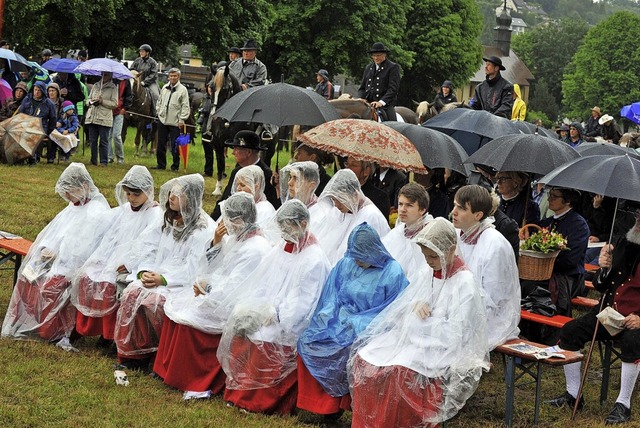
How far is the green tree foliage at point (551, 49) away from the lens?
406 ft

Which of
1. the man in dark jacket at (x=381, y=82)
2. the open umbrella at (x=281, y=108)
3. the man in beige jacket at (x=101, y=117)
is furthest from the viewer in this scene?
the man in beige jacket at (x=101, y=117)

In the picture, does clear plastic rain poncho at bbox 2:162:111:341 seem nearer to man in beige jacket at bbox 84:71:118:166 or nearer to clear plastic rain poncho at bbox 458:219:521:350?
clear plastic rain poncho at bbox 458:219:521:350

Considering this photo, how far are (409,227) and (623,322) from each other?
1727 millimetres

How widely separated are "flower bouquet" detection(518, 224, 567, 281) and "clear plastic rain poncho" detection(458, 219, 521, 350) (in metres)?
0.68

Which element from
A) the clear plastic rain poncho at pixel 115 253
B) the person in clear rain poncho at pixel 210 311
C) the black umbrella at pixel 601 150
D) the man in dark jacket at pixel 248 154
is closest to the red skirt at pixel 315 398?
the person in clear rain poncho at pixel 210 311

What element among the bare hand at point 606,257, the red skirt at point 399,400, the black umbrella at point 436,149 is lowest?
the red skirt at point 399,400

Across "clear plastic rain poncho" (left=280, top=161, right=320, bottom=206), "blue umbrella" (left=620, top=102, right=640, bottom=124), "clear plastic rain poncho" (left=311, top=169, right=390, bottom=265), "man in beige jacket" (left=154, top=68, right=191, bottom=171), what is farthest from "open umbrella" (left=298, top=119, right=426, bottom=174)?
"blue umbrella" (left=620, top=102, right=640, bottom=124)

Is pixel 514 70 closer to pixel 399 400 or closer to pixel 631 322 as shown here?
pixel 631 322

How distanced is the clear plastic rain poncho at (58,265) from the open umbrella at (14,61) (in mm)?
12058

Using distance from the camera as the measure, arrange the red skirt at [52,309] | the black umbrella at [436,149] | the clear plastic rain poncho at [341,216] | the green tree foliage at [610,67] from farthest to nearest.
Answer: the green tree foliage at [610,67], the black umbrella at [436,149], the red skirt at [52,309], the clear plastic rain poncho at [341,216]

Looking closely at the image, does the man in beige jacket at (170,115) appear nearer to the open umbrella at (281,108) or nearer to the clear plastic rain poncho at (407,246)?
the open umbrella at (281,108)

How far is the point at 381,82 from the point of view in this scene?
15891mm

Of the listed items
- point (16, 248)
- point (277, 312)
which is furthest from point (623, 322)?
point (16, 248)

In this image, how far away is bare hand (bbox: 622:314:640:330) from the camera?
7.24 m
